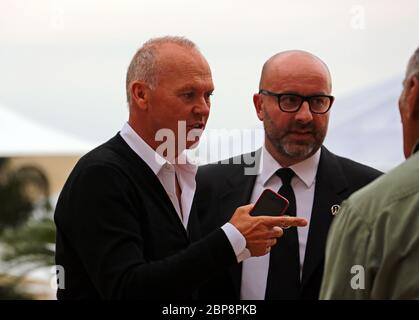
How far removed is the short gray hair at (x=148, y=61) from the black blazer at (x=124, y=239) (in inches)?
9.9

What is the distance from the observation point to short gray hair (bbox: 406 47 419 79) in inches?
81.4

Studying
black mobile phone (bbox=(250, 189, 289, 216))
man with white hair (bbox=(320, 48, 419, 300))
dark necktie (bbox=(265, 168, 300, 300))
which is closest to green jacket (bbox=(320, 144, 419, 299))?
man with white hair (bbox=(320, 48, 419, 300))

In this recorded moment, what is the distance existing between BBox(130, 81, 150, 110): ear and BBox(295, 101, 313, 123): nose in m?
0.62

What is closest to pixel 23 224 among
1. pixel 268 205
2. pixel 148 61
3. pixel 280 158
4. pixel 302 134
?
pixel 280 158

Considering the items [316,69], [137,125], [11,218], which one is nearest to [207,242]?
[137,125]

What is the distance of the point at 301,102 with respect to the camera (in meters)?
3.27

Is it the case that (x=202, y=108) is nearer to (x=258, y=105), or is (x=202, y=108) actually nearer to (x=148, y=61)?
(x=148, y=61)

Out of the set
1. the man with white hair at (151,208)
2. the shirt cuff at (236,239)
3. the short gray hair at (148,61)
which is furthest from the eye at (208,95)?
the shirt cuff at (236,239)

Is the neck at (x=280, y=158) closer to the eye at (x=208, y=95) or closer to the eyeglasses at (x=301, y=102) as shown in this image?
the eyeglasses at (x=301, y=102)

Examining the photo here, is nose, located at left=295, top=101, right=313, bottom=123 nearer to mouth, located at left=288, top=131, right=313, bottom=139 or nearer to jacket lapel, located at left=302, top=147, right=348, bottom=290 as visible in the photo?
mouth, located at left=288, top=131, right=313, bottom=139

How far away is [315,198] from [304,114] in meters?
0.32
